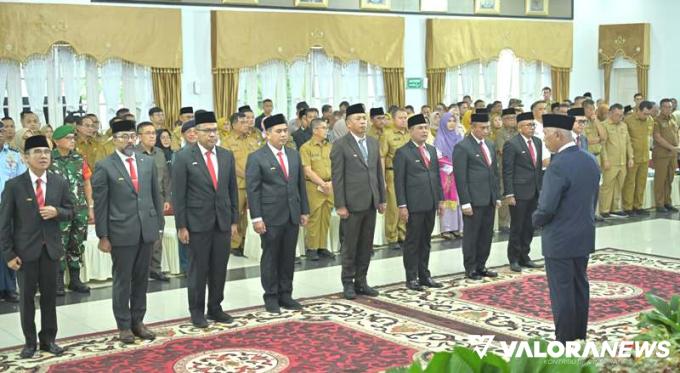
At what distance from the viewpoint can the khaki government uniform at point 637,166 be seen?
14188mm

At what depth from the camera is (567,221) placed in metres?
6.20

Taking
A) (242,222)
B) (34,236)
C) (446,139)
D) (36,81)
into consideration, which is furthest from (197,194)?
(36,81)

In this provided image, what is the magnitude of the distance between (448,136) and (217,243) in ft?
17.9

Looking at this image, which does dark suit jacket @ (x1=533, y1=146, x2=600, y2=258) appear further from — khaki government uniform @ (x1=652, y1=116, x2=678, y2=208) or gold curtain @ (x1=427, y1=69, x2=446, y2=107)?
gold curtain @ (x1=427, y1=69, x2=446, y2=107)

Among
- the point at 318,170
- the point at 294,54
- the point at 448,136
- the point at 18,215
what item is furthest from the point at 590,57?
the point at 18,215

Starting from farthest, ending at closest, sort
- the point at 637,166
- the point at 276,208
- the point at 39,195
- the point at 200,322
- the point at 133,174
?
the point at 637,166 → the point at 276,208 → the point at 200,322 → the point at 133,174 → the point at 39,195

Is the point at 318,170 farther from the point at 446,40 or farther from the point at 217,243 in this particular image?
the point at 446,40

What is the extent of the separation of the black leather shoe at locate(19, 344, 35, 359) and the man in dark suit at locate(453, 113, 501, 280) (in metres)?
4.42

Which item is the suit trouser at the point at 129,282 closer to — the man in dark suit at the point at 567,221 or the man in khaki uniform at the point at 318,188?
the man in dark suit at the point at 567,221

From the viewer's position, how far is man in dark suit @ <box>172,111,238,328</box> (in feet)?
24.7

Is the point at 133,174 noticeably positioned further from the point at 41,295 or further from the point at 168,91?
the point at 168,91

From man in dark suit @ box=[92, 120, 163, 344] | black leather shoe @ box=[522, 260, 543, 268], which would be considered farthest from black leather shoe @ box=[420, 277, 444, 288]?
man in dark suit @ box=[92, 120, 163, 344]

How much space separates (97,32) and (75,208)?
17.7 ft

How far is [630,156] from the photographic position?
1392 cm
